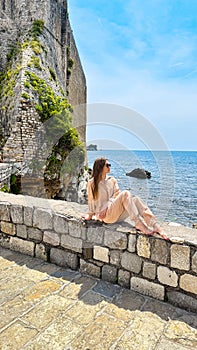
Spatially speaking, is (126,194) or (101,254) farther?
(101,254)

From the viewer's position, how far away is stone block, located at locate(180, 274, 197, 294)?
2080 millimetres

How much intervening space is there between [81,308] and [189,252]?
3.48ft

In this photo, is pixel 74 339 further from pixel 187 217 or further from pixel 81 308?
pixel 187 217

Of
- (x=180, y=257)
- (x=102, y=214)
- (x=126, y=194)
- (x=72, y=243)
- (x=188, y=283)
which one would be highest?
(x=126, y=194)

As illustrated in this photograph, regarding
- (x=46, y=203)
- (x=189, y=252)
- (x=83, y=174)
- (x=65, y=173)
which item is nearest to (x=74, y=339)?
(x=189, y=252)

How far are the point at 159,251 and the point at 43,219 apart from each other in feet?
4.74

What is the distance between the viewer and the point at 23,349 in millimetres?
1697

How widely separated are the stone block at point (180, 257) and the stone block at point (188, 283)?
8 centimetres

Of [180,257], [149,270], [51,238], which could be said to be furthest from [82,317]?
[51,238]

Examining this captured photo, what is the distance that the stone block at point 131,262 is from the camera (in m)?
2.38

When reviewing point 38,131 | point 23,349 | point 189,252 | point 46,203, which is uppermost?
point 38,131

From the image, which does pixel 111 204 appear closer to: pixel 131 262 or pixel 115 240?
pixel 115 240

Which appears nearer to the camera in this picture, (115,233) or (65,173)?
(115,233)

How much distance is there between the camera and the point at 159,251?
224cm
